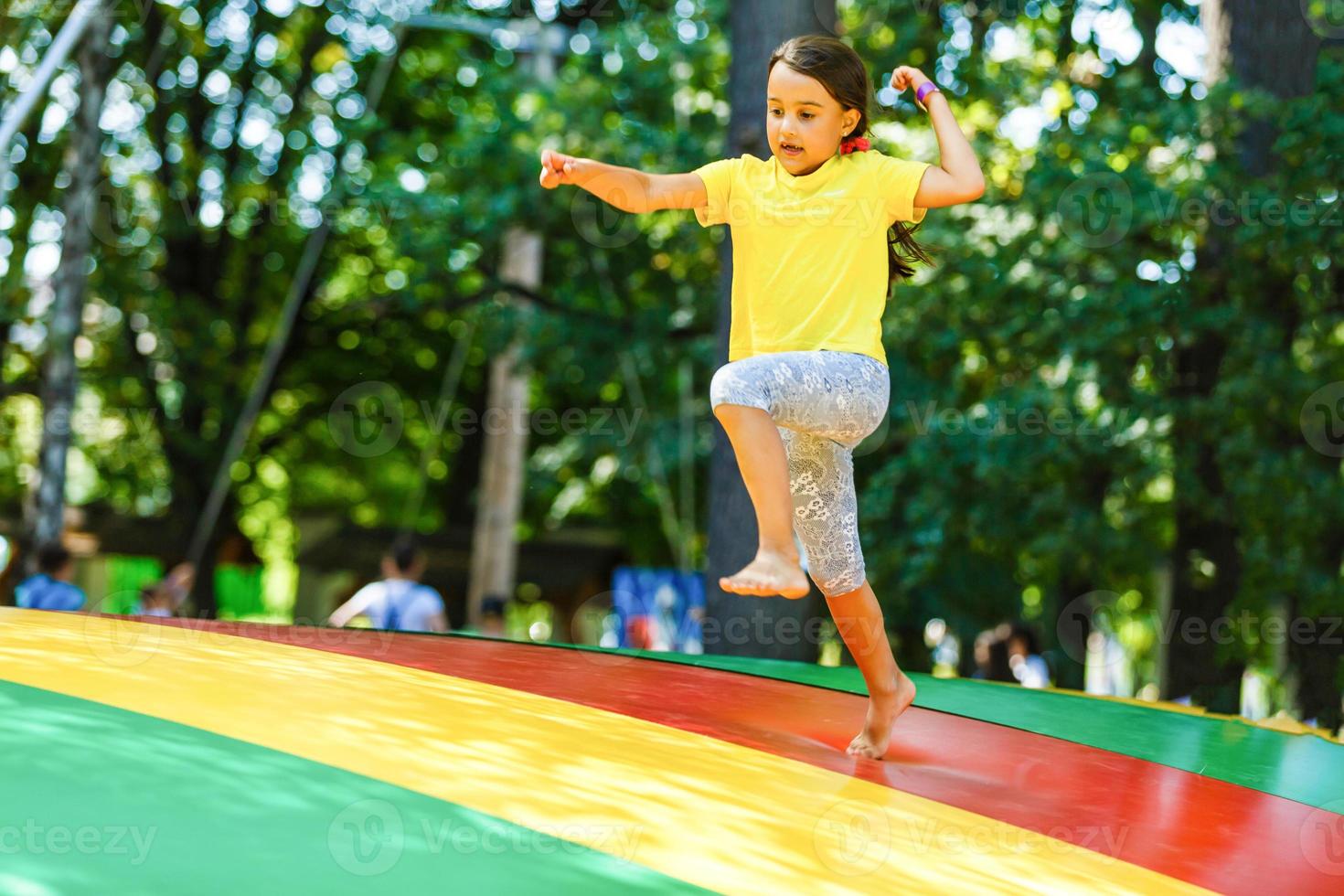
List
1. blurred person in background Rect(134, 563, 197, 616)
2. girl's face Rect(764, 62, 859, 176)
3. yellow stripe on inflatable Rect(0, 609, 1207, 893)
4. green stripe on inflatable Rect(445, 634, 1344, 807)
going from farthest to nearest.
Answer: blurred person in background Rect(134, 563, 197, 616), green stripe on inflatable Rect(445, 634, 1344, 807), girl's face Rect(764, 62, 859, 176), yellow stripe on inflatable Rect(0, 609, 1207, 893)

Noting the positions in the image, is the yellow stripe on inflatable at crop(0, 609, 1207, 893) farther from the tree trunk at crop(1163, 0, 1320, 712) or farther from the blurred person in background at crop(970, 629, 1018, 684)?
the blurred person in background at crop(970, 629, 1018, 684)

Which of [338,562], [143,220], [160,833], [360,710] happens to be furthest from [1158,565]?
[338,562]

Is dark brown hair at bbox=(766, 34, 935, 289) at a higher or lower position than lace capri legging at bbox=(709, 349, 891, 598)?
higher

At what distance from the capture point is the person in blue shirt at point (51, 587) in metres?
6.12

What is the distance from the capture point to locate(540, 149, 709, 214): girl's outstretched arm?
2803mm

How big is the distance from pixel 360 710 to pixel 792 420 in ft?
3.28

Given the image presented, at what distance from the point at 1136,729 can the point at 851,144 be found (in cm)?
194

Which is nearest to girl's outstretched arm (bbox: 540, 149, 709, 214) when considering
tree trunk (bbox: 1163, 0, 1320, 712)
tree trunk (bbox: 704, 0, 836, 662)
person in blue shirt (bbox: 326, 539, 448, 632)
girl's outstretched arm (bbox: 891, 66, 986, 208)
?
girl's outstretched arm (bbox: 891, 66, 986, 208)

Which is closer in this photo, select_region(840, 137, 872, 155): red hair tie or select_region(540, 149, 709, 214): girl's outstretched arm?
select_region(540, 149, 709, 214): girl's outstretched arm

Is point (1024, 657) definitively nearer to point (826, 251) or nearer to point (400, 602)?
point (400, 602)

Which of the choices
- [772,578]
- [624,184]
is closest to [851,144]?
[624,184]

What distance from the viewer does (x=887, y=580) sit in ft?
31.4

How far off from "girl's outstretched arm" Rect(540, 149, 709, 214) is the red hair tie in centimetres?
31

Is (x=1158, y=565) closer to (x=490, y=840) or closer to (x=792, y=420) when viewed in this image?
(x=792, y=420)
